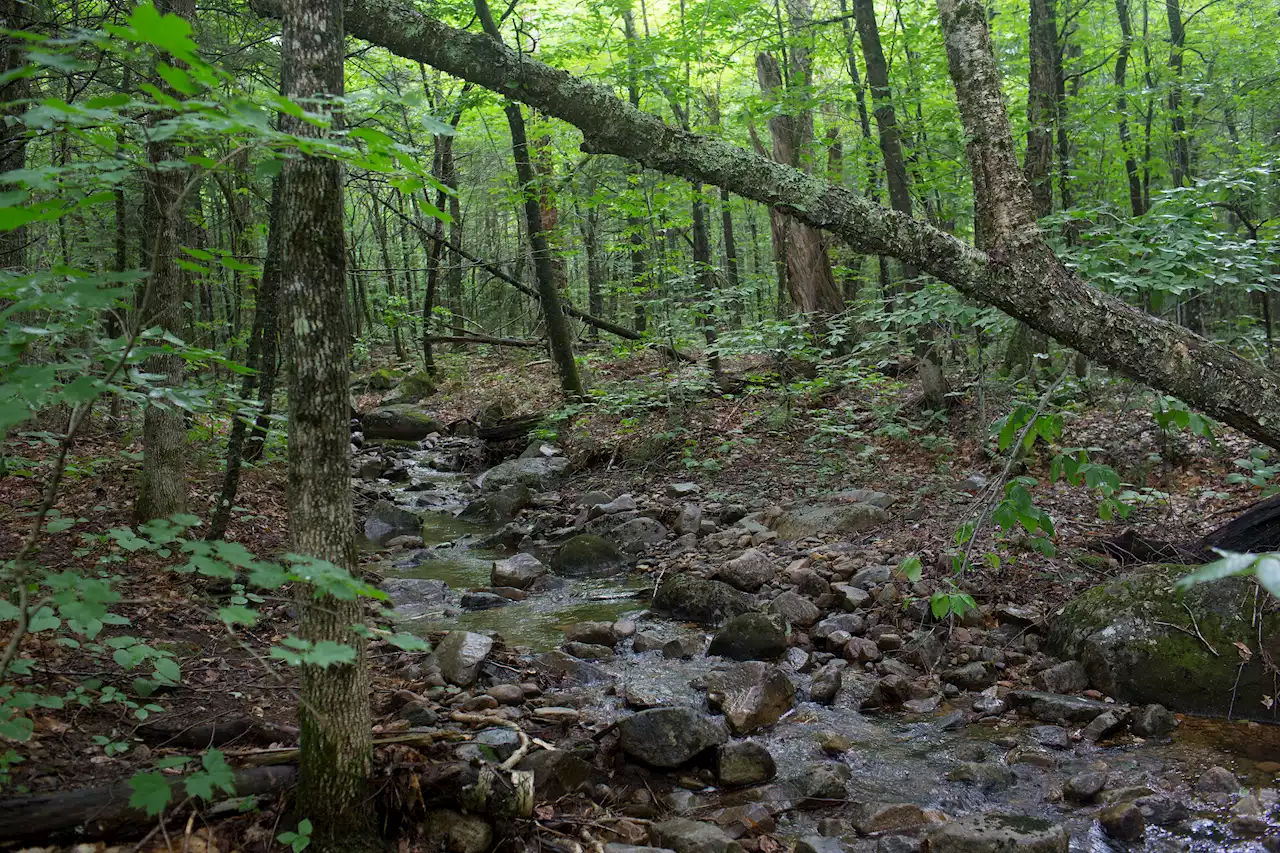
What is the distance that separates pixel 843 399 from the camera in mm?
11867

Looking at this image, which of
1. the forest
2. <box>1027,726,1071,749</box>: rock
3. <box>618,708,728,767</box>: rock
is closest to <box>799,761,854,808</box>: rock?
the forest

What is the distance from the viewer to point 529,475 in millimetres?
11625

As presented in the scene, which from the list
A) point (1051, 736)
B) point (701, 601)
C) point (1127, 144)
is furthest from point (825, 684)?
point (1127, 144)

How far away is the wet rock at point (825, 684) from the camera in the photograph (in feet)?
17.0

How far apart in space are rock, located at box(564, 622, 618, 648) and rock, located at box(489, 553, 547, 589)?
4.93ft

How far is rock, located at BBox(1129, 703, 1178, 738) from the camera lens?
446 cm

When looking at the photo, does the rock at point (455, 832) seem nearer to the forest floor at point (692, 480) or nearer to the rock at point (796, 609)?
the forest floor at point (692, 480)

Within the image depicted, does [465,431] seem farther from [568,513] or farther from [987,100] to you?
[987,100]

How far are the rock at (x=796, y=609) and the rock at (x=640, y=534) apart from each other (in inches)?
98.6

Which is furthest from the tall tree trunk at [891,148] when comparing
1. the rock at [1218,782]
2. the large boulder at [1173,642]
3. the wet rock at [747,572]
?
the rock at [1218,782]

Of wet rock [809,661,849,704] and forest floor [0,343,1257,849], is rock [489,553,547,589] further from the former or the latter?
wet rock [809,661,849,704]

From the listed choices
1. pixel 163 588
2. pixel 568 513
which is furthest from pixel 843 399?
pixel 163 588

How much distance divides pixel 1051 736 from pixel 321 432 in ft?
13.9

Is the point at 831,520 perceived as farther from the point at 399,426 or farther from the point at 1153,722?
the point at 399,426
